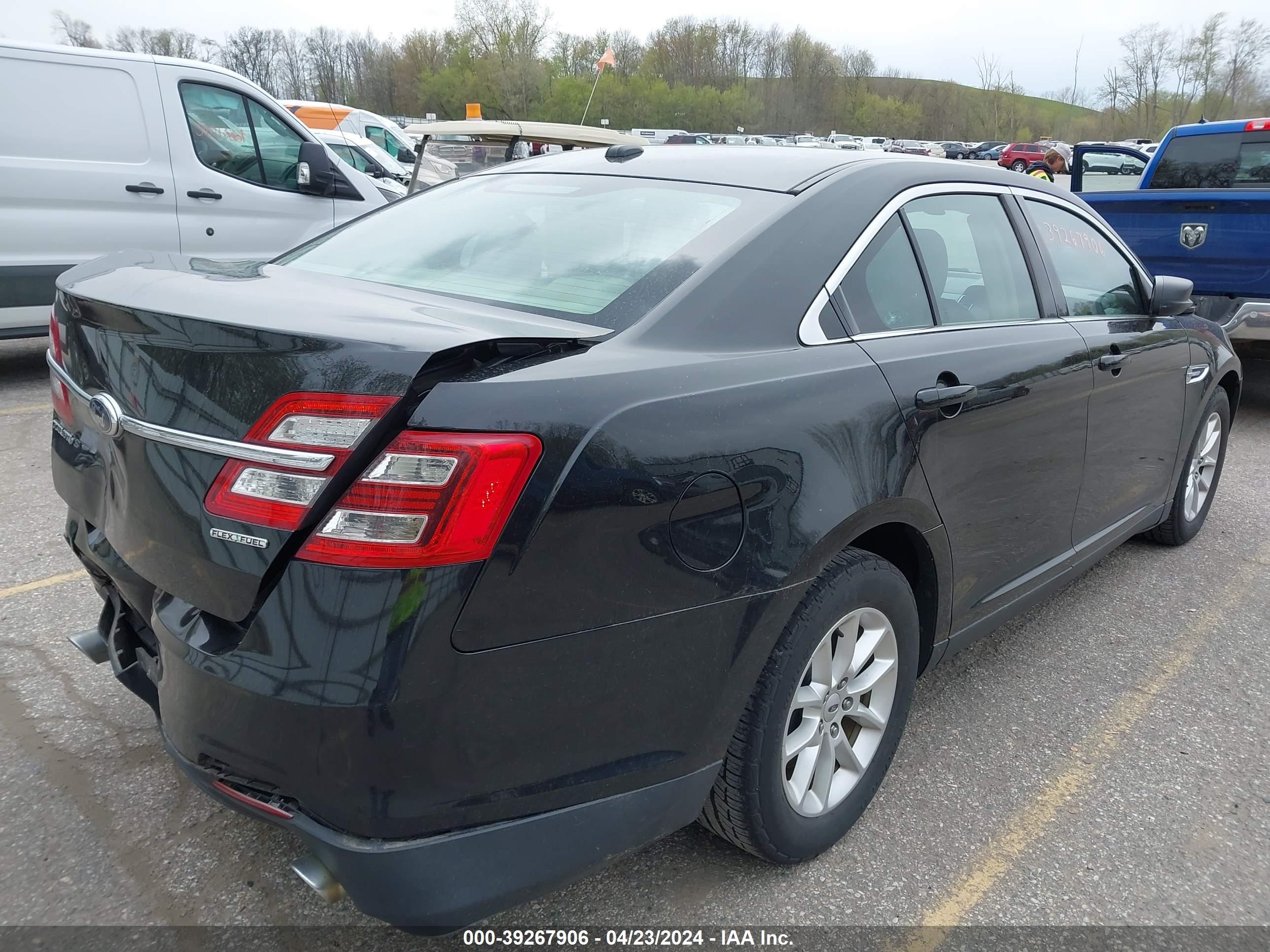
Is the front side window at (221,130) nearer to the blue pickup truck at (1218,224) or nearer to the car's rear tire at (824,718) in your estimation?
the blue pickup truck at (1218,224)

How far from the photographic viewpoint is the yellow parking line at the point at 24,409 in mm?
5906

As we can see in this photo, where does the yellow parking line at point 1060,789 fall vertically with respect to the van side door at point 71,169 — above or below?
below

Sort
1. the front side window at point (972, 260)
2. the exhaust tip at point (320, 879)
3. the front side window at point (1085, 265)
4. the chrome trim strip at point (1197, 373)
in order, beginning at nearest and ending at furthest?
the exhaust tip at point (320, 879), the front side window at point (972, 260), the front side window at point (1085, 265), the chrome trim strip at point (1197, 373)

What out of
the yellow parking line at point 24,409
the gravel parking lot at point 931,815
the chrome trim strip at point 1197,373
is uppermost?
the chrome trim strip at point 1197,373

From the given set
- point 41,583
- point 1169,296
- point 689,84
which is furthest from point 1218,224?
point 689,84

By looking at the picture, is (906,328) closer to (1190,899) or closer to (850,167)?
(850,167)

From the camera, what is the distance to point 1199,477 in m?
4.52

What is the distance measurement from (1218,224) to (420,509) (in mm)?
7190

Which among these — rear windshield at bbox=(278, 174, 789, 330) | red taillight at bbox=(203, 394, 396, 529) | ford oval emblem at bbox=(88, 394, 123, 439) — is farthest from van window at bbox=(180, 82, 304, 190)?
red taillight at bbox=(203, 394, 396, 529)

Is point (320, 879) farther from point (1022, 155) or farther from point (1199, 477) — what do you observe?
point (1022, 155)

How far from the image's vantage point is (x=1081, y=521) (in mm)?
3270

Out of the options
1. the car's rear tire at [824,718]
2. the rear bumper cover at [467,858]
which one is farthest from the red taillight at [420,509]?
the car's rear tire at [824,718]

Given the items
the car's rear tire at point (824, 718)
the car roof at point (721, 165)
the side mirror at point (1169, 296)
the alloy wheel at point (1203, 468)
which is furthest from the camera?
the alloy wheel at point (1203, 468)

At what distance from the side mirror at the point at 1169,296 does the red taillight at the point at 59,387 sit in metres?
3.55
